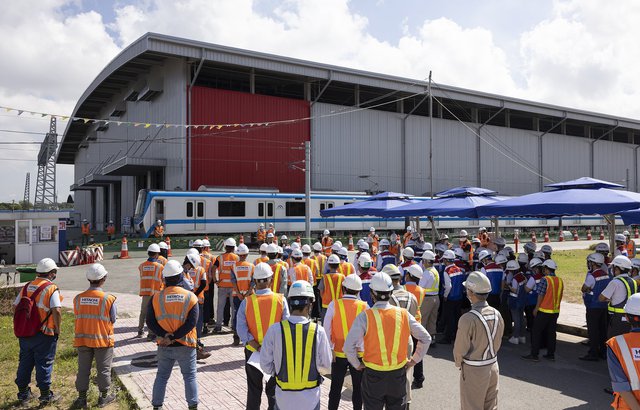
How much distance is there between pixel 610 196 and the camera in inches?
351

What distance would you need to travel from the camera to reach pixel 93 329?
18.6 ft

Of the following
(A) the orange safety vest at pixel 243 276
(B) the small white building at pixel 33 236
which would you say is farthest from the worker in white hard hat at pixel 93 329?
(B) the small white building at pixel 33 236

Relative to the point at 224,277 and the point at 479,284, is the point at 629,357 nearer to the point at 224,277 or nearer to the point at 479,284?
the point at 479,284

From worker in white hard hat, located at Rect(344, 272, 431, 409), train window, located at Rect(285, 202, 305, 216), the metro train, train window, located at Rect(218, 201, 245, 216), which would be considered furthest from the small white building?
worker in white hard hat, located at Rect(344, 272, 431, 409)

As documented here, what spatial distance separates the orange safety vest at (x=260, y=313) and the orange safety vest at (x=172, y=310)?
2.60 ft

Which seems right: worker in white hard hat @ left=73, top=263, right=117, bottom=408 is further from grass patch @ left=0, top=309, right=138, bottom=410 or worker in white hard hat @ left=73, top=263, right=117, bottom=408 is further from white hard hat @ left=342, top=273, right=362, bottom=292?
white hard hat @ left=342, top=273, right=362, bottom=292

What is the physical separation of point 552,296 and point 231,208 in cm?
2145

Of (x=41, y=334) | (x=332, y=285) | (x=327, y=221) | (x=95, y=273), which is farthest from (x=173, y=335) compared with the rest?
(x=327, y=221)

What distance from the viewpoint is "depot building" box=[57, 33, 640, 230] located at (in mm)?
31797

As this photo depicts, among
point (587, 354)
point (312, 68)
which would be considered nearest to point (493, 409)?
point (587, 354)

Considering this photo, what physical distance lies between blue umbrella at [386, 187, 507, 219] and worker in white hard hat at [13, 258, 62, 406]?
30.4ft

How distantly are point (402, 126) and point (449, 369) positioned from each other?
114ft

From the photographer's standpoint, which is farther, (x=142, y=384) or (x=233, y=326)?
(x=233, y=326)

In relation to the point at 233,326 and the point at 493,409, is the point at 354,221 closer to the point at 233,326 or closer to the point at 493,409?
the point at 233,326
